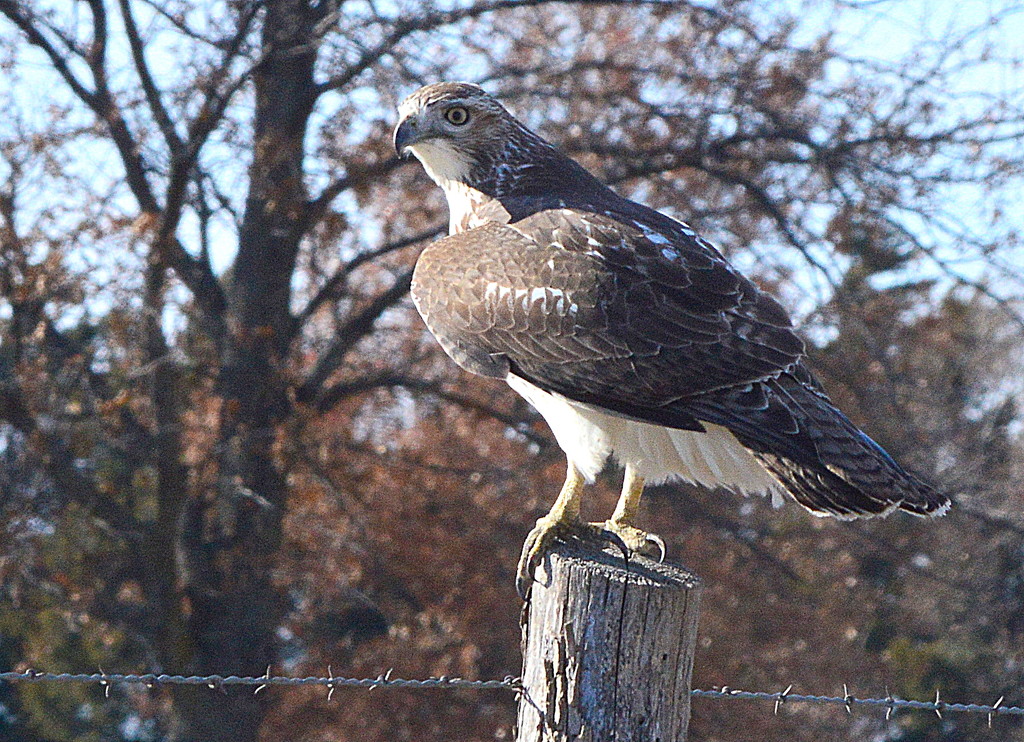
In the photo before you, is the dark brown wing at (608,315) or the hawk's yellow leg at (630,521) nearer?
the dark brown wing at (608,315)

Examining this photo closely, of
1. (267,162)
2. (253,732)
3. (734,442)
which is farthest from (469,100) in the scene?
(253,732)

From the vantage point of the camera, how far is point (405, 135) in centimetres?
431

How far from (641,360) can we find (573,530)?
20.6 inches

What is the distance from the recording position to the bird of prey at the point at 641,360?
3.23 meters

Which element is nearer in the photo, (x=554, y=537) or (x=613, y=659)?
(x=613, y=659)

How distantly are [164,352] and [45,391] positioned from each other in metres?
0.85

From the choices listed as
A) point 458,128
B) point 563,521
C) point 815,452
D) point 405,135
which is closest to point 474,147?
point 458,128

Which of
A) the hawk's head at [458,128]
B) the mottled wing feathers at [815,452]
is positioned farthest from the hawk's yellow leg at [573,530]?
the hawk's head at [458,128]

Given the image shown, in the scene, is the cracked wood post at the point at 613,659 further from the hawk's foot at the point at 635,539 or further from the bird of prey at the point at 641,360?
the hawk's foot at the point at 635,539

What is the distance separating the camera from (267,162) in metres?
8.95

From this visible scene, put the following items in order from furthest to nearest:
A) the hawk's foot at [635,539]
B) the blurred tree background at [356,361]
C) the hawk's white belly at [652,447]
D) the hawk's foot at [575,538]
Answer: the blurred tree background at [356,361], the hawk's foot at [635,539], the hawk's white belly at [652,447], the hawk's foot at [575,538]

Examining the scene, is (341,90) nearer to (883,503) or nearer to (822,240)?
(822,240)

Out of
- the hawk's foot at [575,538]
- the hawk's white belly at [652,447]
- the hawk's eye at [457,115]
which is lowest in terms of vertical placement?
the hawk's foot at [575,538]

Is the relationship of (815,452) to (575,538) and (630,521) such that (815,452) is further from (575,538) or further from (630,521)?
(630,521)
